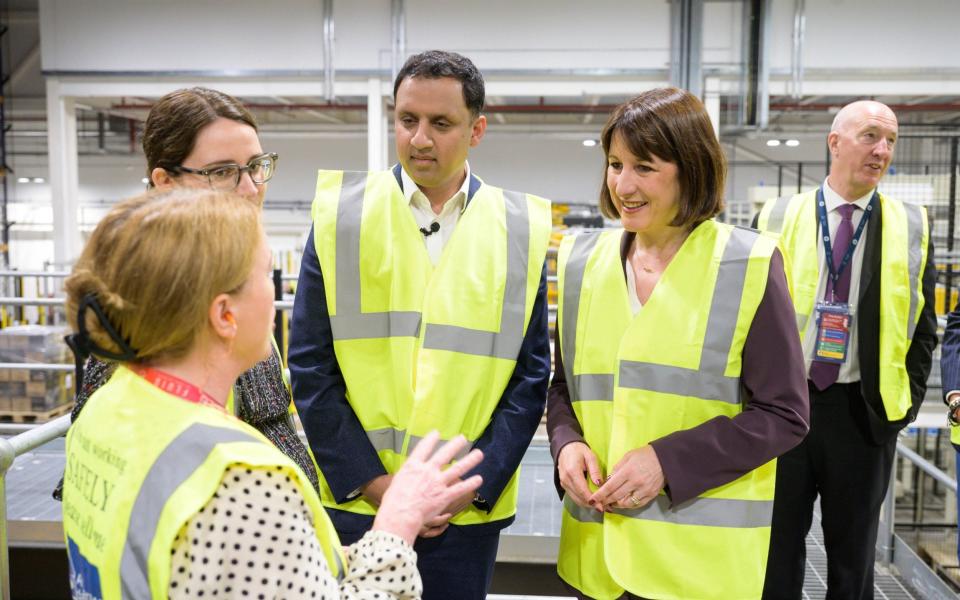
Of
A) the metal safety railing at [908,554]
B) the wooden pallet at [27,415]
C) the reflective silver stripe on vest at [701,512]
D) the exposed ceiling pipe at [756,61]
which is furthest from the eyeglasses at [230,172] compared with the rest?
the exposed ceiling pipe at [756,61]

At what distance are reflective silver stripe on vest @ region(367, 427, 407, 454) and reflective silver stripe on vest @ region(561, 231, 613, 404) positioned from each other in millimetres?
399

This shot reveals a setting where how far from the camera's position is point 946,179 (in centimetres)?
707

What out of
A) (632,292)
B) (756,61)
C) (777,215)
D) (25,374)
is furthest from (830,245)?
(25,374)

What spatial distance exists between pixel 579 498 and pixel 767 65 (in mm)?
6150

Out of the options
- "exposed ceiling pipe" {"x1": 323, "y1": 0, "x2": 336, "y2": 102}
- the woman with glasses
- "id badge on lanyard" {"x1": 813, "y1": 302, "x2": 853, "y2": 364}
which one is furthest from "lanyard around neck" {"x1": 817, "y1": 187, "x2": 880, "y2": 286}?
"exposed ceiling pipe" {"x1": 323, "y1": 0, "x2": 336, "y2": 102}

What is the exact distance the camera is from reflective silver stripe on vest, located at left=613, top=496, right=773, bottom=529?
4.91 ft

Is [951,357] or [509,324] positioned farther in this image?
[951,357]

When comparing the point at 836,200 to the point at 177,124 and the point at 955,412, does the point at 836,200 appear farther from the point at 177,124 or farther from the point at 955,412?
the point at 177,124

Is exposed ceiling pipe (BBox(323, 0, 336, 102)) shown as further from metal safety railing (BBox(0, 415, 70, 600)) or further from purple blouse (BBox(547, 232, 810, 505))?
purple blouse (BBox(547, 232, 810, 505))

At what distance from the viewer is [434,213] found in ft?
5.71

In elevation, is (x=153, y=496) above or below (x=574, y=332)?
below

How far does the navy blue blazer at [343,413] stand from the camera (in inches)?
62.7

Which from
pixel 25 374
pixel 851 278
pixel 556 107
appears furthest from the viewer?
pixel 556 107

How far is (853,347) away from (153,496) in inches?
85.1
